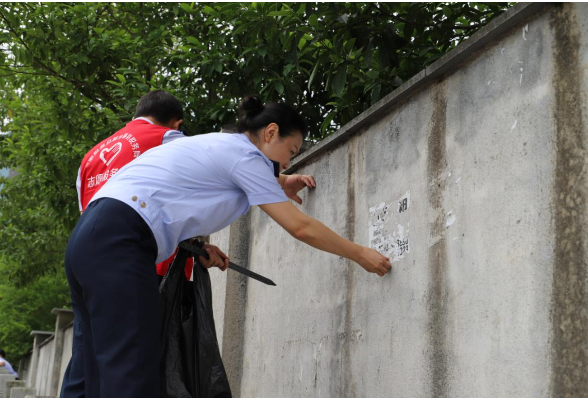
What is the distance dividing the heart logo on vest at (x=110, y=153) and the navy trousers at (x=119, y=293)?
0.93m

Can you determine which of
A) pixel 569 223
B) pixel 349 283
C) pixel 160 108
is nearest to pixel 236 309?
pixel 349 283

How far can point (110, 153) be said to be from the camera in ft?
12.3

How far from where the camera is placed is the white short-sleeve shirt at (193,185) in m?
2.86

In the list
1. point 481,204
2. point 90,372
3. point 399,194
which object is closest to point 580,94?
point 481,204

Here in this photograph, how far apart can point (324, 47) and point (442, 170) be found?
4.96 ft

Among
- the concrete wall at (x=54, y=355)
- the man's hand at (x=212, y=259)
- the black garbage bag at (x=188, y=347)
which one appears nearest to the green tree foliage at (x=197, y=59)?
the man's hand at (x=212, y=259)

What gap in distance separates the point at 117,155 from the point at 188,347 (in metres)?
1.17

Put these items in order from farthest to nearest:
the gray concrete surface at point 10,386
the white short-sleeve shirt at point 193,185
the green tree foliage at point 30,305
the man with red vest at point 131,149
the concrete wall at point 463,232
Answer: the green tree foliage at point 30,305, the gray concrete surface at point 10,386, the man with red vest at point 131,149, the white short-sleeve shirt at point 193,185, the concrete wall at point 463,232

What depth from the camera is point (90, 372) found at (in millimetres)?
2855

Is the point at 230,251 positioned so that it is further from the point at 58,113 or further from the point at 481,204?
the point at 58,113

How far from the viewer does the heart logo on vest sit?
3719 mm

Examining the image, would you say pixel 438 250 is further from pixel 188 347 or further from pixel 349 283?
pixel 188 347

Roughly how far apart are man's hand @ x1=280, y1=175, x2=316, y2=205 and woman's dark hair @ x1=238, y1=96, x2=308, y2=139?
1.13 meters

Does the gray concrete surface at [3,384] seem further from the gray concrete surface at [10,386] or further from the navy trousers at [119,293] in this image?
the navy trousers at [119,293]
